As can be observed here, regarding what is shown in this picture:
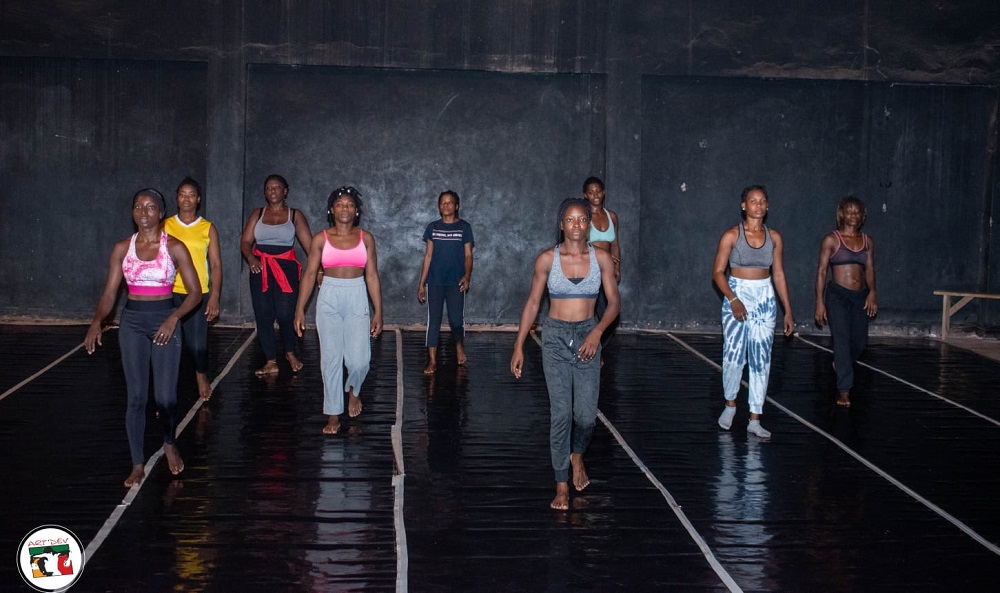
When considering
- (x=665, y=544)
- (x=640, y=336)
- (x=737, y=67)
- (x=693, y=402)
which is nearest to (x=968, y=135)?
(x=737, y=67)

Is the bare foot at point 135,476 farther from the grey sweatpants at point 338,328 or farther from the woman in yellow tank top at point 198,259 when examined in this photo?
the woman in yellow tank top at point 198,259

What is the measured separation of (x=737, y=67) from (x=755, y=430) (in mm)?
7875

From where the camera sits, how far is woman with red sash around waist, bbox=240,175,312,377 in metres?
11.4

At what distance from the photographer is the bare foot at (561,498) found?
741cm

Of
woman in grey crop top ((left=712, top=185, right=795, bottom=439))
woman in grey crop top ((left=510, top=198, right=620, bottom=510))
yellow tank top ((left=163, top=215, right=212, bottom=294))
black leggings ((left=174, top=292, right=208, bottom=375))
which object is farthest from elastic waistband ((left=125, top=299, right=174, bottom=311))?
woman in grey crop top ((left=712, top=185, right=795, bottom=439))

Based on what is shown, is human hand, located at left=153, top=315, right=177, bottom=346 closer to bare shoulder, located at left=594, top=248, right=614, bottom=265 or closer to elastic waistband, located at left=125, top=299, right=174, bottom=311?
elastic waistband, located at left=125, top=299, right=174, bottom=311

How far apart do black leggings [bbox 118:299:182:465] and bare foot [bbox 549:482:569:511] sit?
108 inches

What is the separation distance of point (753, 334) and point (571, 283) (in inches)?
100

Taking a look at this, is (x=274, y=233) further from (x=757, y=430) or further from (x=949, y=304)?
(x=949, y=304)

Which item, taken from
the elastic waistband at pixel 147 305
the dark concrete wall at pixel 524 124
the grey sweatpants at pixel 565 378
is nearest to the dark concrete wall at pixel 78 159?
the dark concrete wall at pixel 524 124

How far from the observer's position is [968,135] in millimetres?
16297

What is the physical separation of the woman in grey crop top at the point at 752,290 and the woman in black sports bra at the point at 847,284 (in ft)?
5.50

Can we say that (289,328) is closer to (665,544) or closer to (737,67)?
(665,544)

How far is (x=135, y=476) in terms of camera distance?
7660 millimetres
